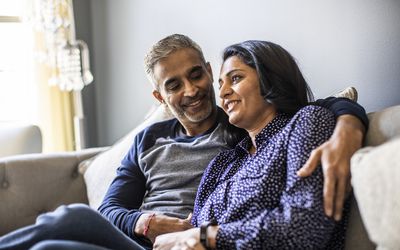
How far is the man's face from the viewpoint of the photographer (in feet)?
5.49

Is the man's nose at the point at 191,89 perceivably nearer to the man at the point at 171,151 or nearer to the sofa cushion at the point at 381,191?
the man at the point at 171,151

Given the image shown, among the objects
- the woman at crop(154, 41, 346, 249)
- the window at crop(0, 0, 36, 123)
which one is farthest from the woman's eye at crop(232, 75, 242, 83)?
the window at crop(0, 0, 36, 123)

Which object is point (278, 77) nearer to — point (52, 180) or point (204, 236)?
point (204, 236)

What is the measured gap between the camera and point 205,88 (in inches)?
66.6

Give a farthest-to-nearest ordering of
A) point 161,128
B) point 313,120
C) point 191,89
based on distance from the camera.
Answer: point 161,128 → point 191,89 → point 313,120

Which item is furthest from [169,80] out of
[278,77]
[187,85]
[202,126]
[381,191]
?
[381,191]

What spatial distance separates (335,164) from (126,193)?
2.82 feet

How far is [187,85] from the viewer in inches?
65.9

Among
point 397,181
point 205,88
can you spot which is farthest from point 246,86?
point 397,181

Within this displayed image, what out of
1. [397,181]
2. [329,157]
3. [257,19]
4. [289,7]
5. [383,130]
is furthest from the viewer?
[257,19]

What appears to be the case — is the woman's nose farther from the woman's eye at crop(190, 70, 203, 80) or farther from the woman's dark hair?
the woman's eye at crop(190, 70, 203, 80)

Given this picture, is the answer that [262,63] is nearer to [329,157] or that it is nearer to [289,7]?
[329,157]

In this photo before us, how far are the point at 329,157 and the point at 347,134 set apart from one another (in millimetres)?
89

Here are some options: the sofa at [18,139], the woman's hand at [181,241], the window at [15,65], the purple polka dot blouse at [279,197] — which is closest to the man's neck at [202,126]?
the purple polka dot blouse at [279,197]
